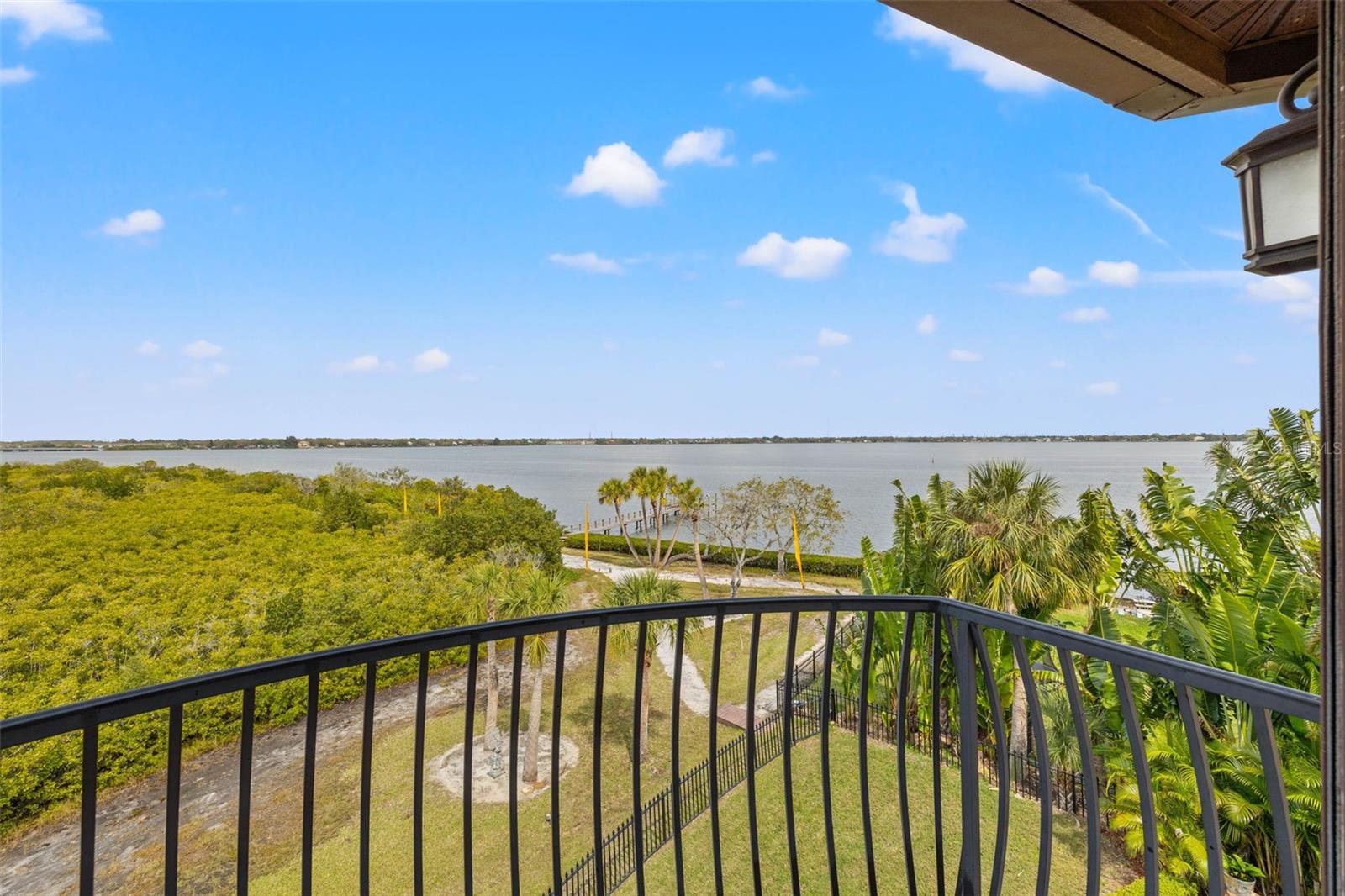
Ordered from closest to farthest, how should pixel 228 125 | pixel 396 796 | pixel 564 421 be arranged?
pixel 396 796
pixel 228 125
pixel 564 421

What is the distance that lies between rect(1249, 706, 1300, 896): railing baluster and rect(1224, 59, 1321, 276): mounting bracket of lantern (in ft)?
2.52

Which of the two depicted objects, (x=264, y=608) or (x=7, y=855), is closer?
(x=7, y=855)

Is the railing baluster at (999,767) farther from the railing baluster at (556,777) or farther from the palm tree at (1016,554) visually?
the palm tree at (1016,554)

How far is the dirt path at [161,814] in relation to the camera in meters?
10.0

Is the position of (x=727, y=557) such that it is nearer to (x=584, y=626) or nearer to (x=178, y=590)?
(x=178, y=590)

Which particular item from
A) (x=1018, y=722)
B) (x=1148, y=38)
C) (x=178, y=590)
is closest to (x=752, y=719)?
(x=1148, y=38)

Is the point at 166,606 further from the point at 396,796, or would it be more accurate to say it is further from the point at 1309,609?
the point at 1309,609

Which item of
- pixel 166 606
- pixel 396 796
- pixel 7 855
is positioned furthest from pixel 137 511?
pixel 396 796

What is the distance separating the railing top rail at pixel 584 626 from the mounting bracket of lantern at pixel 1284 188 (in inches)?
28.5

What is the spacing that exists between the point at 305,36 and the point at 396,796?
42.5 ft

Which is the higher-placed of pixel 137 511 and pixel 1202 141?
pixel 1202 141

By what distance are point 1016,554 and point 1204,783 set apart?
11.8 meters

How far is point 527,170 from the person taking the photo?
22.6 m

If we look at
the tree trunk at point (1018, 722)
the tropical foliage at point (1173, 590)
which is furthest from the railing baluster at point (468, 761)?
the tree trunk at point (1018, 722)
